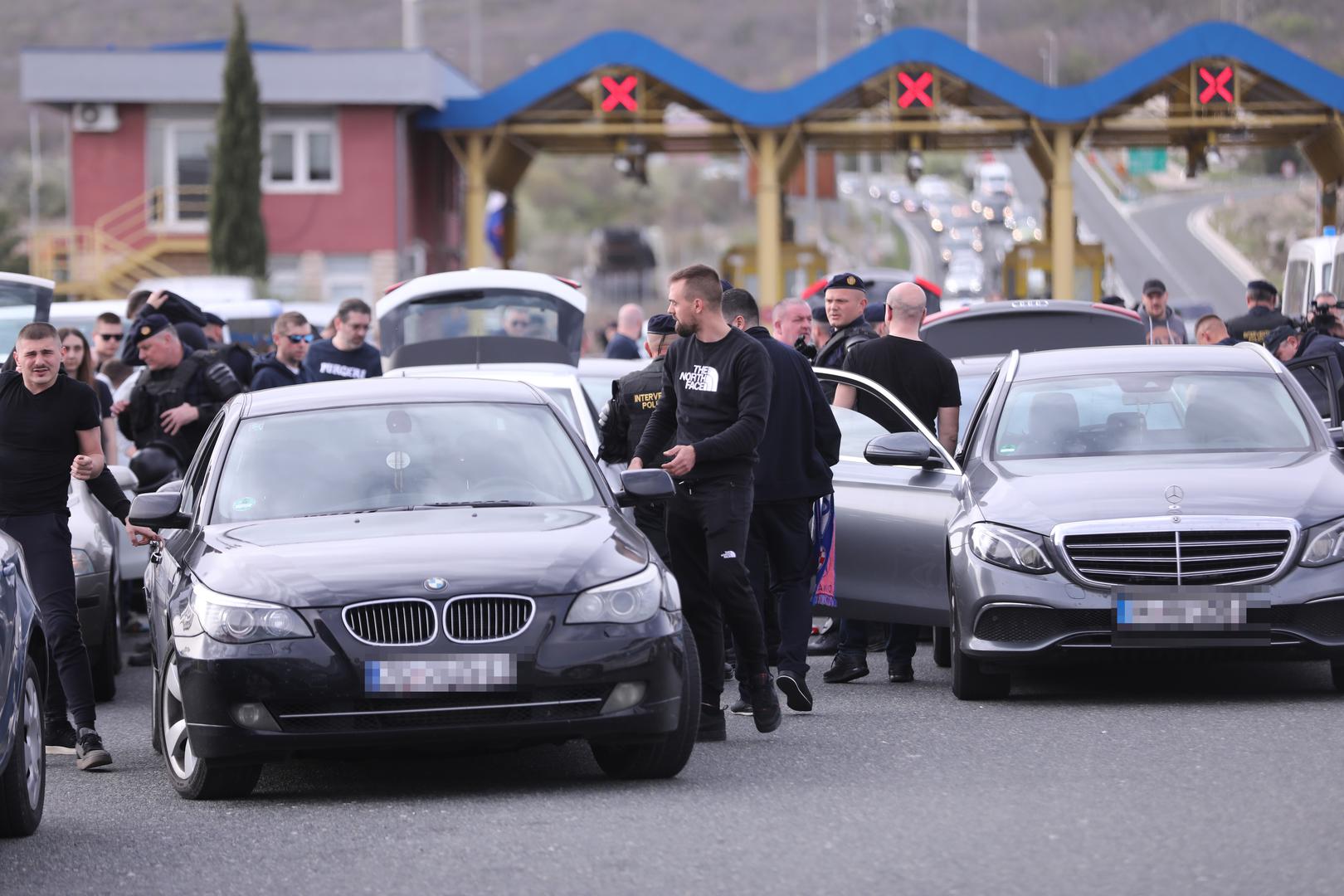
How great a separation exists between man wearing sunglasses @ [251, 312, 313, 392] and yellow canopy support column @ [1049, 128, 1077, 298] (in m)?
27.1

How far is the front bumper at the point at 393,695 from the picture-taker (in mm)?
7867

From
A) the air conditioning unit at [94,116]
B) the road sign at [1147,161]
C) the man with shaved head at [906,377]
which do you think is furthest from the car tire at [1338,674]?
the road sign at [1147,161]

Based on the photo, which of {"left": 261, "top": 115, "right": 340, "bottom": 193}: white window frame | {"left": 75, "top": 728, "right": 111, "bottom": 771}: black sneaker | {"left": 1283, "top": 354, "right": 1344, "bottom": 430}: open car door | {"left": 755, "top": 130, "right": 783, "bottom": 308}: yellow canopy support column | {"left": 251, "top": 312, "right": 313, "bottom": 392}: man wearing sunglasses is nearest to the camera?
{"left": 75, "top": 728, "right": 111, "bottom": 771}: black sneaker

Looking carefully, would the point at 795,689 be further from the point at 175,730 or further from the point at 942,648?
the point at 175,730

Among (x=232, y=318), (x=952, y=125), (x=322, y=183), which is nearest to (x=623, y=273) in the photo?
(x=322, y=183)

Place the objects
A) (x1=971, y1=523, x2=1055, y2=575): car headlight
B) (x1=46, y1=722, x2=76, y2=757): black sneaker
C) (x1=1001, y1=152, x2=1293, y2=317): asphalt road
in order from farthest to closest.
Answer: (x1=1001, y1=152, x2=1293, y2=317): asphalt road
(x1=971, y1=523, x2=1055, y2=575): car headlight
(x1=46, y1=722, x2=76, y2=757): black sneaker

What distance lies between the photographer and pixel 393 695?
310 inches

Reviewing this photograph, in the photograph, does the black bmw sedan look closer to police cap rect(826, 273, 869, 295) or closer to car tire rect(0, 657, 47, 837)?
car tire rect(0, 657, 47, 837)

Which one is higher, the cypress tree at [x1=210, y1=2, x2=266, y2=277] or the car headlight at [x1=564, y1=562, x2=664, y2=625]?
the cypress tree at [x1=210, y1=2, x2=266, y2=277]

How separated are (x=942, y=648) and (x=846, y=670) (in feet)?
2.45

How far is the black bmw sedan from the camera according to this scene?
7.89 m

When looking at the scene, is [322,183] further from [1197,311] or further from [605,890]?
[605,890]

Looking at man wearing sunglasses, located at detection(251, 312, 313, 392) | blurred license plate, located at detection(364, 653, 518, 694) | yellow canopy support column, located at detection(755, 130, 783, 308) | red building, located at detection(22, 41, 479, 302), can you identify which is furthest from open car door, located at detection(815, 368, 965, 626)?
red building, located at detection(22, 41, 479, 302)

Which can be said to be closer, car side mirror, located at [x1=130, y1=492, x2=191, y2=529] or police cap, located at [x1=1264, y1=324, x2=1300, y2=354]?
car side mirror, located at [x1=130, y1=492, x2=191, y2=529]
